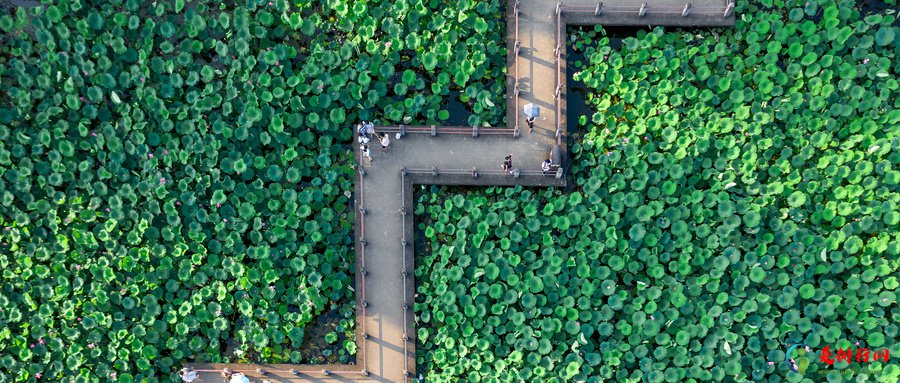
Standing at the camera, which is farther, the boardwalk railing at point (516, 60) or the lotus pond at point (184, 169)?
the boardwalk railing at point (516, 60)

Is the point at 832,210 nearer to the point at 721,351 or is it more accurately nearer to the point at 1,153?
the point at 721,351

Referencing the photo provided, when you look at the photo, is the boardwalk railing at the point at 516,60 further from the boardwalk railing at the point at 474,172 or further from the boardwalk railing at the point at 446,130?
the boardwalk railing at the point at 474,172

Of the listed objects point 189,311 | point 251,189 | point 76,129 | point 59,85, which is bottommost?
point 189,311

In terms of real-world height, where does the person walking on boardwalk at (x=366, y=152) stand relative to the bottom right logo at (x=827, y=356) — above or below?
above

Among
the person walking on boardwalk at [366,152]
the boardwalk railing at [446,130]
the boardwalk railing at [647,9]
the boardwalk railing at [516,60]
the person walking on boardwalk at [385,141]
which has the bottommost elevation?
the person walking on boardwalk at [366,152]

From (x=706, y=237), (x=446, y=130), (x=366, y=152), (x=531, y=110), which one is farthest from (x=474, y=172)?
(x=706, y=237)

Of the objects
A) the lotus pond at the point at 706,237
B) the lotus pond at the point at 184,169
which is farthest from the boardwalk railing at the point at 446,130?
the lotus pond at the point at 706,237

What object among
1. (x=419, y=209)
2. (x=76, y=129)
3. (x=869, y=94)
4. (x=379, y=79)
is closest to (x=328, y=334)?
(x=419, y=209)
